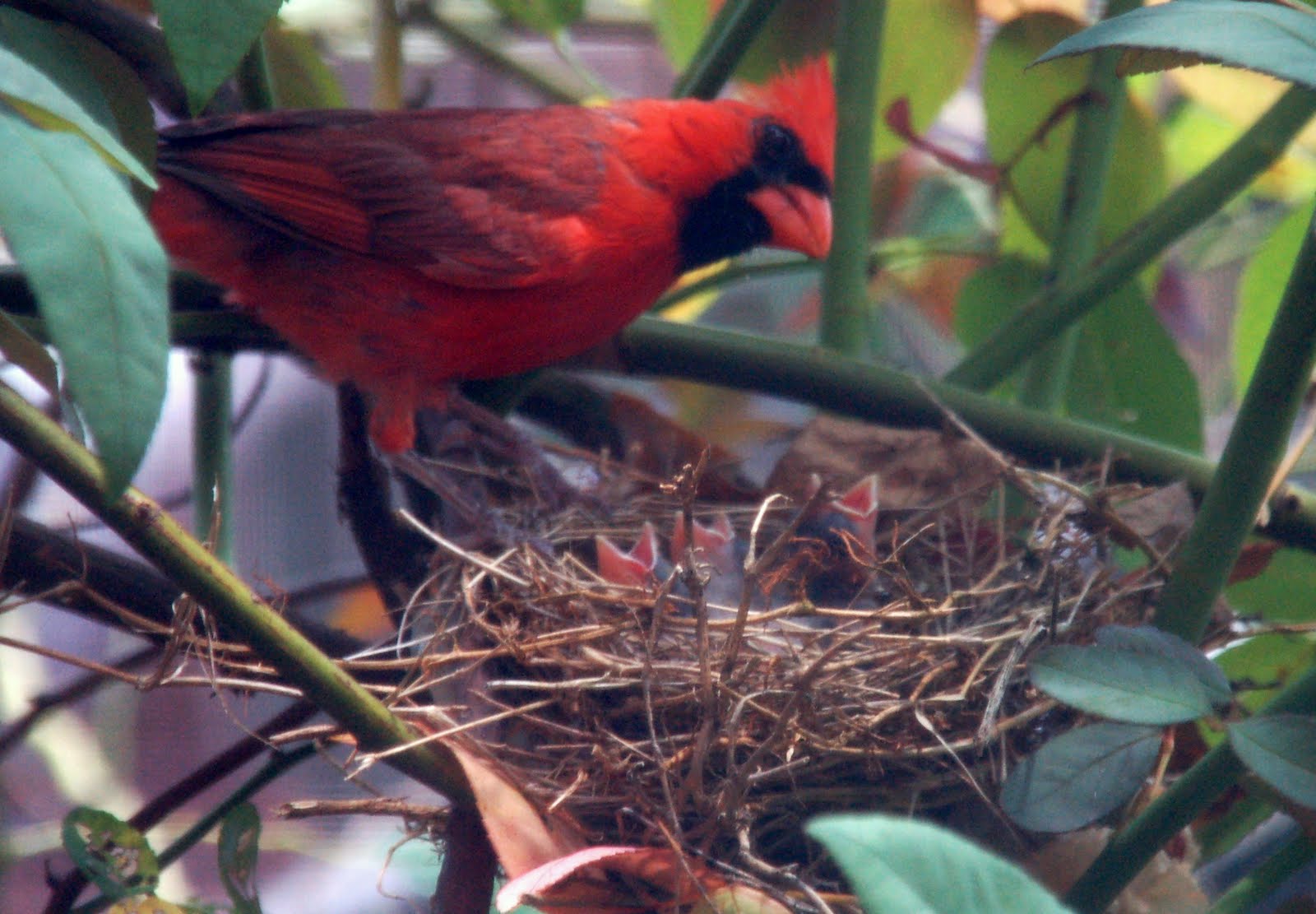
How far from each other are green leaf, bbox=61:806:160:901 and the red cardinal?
2.67 feet

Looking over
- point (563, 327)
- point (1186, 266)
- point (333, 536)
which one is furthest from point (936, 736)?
point (1186, 266)

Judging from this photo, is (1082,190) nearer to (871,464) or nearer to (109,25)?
(871,464)

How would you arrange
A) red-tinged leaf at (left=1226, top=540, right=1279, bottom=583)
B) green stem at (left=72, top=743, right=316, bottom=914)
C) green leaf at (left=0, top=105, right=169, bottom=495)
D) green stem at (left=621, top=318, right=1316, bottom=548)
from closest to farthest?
green leaf at (left=0, top=105, right=169, bottom=495) → green stem at (left=72, top=743, right=316, bottom=914) → red-tinged leaf at (left=1226, top=540, right=1279, bottom=583) → green stem at (left=621, top=318, right=1316, bottom=548)

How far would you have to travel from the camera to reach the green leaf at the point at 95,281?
1.85ft

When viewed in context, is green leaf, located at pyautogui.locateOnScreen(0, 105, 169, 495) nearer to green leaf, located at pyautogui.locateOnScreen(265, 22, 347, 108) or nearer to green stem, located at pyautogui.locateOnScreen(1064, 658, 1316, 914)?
green stem, located at pyautogui.locateOnScreen(1064, 658, 1316, 914)

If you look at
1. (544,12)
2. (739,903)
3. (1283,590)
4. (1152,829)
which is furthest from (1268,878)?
(544,12)

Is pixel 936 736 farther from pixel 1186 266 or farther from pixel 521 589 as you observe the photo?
pixel 1186 266

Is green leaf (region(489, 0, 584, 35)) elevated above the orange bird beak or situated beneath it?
elevated above

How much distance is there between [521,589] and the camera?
1475 mm

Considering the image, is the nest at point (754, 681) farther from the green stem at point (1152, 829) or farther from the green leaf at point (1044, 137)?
the green leaf at point (1044, 137)

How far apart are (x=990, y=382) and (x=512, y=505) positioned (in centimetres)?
73

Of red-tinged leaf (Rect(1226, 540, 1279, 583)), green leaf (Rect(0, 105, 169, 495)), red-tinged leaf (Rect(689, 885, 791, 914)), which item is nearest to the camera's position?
green leaf (Rect(0, 105, 169, 495))

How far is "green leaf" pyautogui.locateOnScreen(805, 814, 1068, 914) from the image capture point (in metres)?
0.56

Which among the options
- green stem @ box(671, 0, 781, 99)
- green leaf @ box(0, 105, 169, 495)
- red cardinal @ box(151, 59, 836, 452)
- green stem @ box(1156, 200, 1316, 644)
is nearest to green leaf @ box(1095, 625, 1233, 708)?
green stem @ box(1156, 200, 1316, 644)
